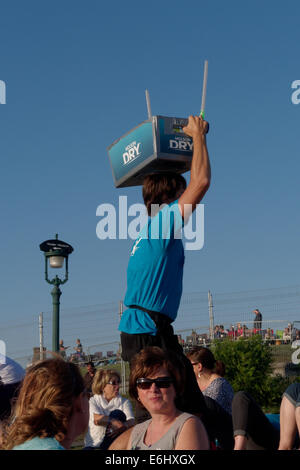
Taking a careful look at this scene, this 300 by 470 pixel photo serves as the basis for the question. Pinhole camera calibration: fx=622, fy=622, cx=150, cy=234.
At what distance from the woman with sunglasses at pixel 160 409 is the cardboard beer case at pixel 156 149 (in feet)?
3.69

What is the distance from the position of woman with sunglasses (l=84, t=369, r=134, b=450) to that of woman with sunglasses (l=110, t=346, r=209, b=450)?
4251 mm

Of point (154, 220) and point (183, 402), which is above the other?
point (154, 220)

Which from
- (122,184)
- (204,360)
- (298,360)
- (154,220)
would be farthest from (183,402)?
(298,360)

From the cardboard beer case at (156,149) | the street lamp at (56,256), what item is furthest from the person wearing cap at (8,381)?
the street lamp at (56,256)

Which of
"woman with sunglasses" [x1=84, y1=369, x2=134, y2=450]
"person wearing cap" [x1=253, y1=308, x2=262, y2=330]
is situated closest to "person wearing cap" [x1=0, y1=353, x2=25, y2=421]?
"woman with sunglasses" [x1=84, y1=369, x2=134, y2=450]

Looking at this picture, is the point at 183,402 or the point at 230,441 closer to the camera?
the point at 183,402

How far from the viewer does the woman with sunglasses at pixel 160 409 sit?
295cm

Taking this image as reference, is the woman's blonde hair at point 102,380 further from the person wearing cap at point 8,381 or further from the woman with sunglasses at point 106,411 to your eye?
the person wearing cap at point 8,381

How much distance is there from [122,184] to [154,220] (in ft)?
1.69

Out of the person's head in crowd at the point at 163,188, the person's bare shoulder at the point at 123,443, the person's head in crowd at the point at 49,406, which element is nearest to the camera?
the person's head in crowd at the point at 49,406

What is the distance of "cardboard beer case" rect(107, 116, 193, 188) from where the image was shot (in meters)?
3.71
